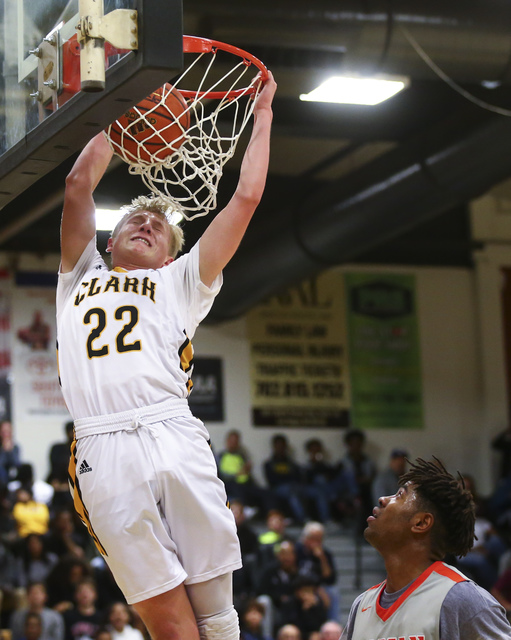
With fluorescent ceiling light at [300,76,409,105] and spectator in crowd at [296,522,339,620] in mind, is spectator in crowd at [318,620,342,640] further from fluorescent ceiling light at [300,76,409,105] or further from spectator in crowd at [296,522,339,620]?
fluorescent ceiling light at [300,76,409,105]

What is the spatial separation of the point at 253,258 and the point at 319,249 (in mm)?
1157

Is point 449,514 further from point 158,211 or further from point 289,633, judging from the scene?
point 289,633

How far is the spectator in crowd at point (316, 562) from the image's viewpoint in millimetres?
12055

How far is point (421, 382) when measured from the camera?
1817cm

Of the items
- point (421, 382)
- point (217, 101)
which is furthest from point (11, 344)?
point (217, 101)

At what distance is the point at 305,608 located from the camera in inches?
446

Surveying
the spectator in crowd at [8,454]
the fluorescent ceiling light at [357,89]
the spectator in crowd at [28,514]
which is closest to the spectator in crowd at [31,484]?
the spectator in crowd at [8,454]

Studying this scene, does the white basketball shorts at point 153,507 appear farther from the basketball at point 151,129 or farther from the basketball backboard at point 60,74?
the basketball at point 151,129

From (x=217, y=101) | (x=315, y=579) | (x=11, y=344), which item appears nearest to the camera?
(x=217, y=101)

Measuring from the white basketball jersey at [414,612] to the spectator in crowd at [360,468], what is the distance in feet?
38.0

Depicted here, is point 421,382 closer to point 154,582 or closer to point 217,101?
point 217,101

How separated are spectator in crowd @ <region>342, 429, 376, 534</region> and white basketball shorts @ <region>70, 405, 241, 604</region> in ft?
39.0

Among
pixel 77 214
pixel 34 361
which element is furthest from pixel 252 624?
pixel 77 214

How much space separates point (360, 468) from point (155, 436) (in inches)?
522
